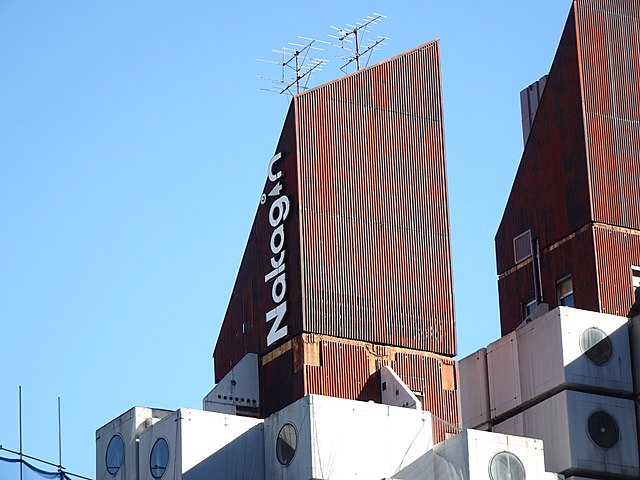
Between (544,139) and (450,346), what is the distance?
1380 centimetres

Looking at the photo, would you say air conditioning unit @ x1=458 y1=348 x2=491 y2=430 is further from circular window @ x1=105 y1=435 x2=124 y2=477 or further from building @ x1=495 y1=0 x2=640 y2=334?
circular window @ x1=105 y1=435 x2=124 y2=477

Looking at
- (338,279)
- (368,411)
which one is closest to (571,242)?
(338,279)

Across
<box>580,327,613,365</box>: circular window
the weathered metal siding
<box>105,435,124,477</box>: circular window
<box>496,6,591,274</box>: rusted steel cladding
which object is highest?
<box>496,6,591,274</box>: rusted steel cladding

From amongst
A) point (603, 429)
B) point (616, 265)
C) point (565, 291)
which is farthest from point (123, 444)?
point (616, 265)

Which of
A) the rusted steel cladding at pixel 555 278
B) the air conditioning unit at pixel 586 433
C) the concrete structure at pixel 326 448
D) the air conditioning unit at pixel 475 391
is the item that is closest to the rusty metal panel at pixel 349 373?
the air conditioning unit at pixel 586 433

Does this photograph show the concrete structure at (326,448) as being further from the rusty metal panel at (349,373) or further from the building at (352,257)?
the building at (352,257)

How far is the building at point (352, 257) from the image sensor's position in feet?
265

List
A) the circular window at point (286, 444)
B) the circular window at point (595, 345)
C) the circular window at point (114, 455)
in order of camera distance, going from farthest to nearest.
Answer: the circular window at point (595, 345) → the circular window at point (114, 455) → the circular window at point (286, 444)

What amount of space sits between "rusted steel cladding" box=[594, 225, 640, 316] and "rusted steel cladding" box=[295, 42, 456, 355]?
7.04 m

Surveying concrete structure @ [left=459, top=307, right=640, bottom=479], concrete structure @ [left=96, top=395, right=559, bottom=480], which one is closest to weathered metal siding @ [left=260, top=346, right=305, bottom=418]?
concrete structure @ [left=96, top=395, right=559, bottom=480]

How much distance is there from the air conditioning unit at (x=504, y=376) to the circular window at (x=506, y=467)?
9.18 metres

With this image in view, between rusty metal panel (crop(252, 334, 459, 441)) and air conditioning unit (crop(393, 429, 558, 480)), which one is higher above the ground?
rusty metal panel (crop(252, 334, 459, 441))

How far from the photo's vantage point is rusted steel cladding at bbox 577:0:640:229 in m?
88.1

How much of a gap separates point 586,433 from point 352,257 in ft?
41.7
